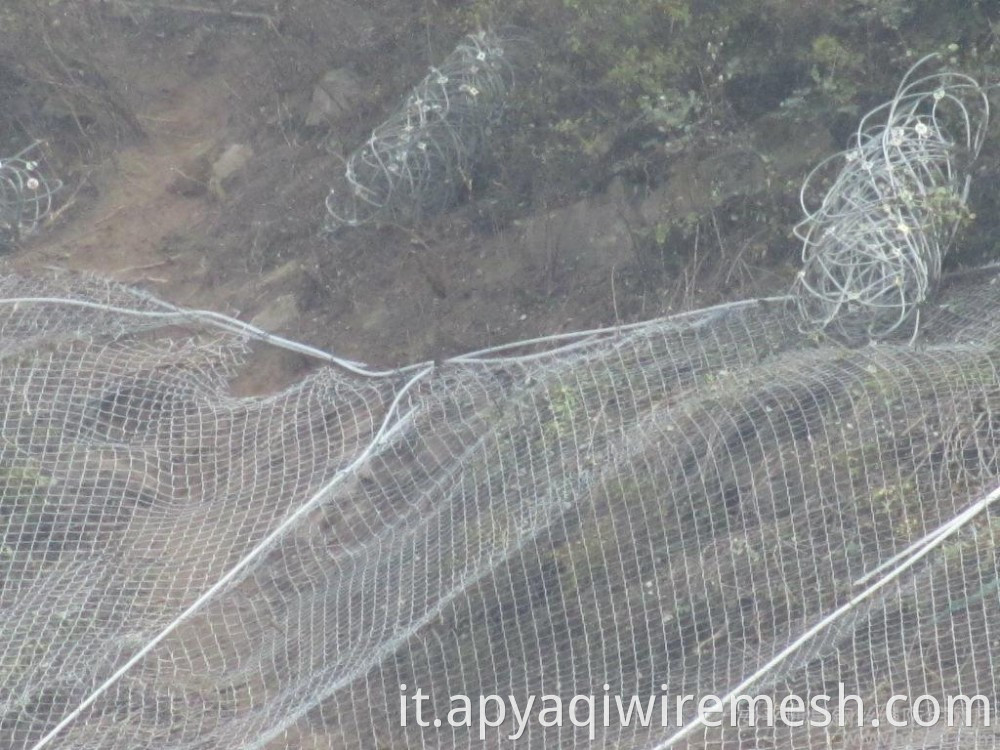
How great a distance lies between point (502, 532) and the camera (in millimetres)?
3854

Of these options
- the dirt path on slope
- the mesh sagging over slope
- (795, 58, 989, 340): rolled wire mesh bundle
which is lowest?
the mesh sagging over slope

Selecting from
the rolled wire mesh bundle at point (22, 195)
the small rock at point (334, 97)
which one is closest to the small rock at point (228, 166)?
the small rock at point (334, 97)

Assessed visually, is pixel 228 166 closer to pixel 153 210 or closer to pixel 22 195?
pixel 153 210

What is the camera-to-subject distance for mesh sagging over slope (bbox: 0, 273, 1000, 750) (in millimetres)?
3395

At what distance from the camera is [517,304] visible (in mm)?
5484

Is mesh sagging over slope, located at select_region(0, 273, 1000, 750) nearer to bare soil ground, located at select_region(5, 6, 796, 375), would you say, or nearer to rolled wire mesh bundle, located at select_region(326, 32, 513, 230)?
bare soil ground, located at select_region(5, 6, 796, 375)

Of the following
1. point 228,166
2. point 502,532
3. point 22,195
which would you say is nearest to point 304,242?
point 228,166

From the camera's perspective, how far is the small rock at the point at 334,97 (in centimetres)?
671

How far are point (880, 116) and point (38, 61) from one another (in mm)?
5015

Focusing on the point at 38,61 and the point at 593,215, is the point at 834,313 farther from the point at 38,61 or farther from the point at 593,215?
the point at 38,61

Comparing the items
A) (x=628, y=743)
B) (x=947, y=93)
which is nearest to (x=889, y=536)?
(x=628, y=743)

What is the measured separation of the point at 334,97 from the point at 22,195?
1906mm

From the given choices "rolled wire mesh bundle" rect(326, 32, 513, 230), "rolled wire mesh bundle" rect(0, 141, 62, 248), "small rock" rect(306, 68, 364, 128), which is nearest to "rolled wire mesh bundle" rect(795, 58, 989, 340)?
"rolled wire mesh bundle" rect(326, 32, 513, 230)

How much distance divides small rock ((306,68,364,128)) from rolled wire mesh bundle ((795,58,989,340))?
10.5 ft
